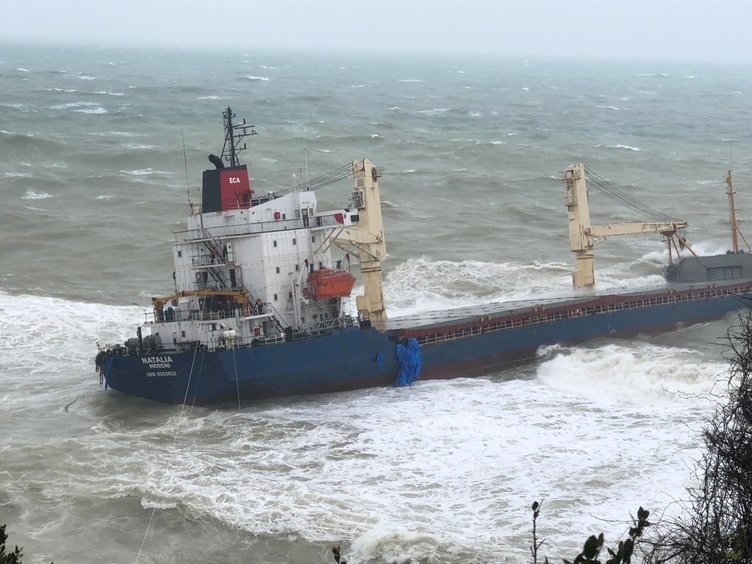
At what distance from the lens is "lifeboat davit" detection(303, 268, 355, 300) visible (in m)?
29.5

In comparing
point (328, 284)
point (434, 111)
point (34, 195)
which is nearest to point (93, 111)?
point (34, 195)

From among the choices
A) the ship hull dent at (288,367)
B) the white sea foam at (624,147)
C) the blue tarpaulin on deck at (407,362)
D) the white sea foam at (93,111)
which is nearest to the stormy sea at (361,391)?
the ship hull dent at (288,367)

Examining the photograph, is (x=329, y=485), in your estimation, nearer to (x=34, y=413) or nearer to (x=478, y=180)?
→ (x=34, y=413)

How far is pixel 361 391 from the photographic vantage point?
29391 mm

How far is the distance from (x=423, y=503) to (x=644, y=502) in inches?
151

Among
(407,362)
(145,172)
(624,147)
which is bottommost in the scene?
(407,362)

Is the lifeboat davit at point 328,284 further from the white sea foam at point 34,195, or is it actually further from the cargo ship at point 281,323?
the white sea foam at point 34,195

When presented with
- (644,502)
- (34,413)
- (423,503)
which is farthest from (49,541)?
(644,502)

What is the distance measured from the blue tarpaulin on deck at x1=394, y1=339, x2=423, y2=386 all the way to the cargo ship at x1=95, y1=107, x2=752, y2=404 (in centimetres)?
3

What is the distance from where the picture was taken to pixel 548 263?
46.3 meters

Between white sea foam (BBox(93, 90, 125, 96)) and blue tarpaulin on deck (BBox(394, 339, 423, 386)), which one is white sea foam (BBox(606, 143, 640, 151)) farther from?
blue tarpaulin on deck (BBox(394, 339, 423, 386))

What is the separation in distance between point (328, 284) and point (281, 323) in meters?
1.57

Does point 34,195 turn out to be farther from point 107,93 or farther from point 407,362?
point 107,93

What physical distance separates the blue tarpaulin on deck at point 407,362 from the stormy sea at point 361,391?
2.04 ft
